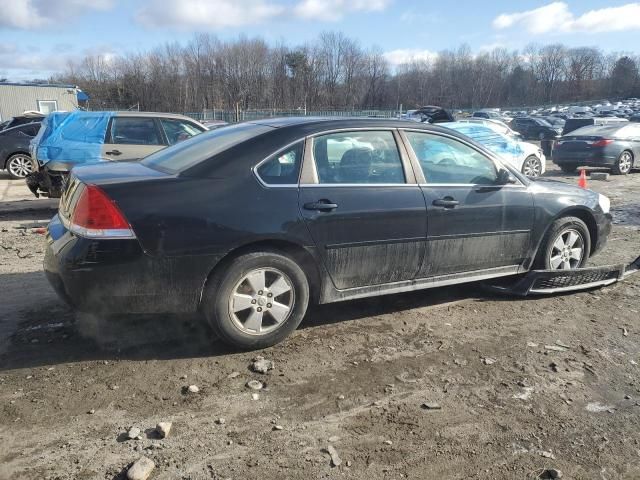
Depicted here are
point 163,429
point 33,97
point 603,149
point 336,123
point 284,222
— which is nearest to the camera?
point 163,429

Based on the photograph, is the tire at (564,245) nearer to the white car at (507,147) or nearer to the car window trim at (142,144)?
the car window trim at (142,144)

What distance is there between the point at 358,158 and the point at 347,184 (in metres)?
0.27

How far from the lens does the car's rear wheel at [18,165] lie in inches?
577

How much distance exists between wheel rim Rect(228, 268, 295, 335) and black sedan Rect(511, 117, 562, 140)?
33.2 m

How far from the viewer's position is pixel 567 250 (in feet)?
16.8

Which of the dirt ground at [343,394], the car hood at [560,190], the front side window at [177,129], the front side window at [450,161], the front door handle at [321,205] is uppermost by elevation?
the front side window at [177,129]

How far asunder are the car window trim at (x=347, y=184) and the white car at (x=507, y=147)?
27.0 feet

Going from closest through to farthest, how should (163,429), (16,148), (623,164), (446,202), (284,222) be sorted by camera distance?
(163,429) < (284,222) < (446,202) < (16,148) < (623,164)

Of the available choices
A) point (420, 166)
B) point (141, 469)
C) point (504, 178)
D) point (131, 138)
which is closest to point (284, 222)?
point (420, 166)

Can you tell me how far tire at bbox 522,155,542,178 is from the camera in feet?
43.1

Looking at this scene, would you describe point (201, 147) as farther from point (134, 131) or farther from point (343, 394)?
point (134, 131)

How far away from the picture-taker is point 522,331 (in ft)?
13.9

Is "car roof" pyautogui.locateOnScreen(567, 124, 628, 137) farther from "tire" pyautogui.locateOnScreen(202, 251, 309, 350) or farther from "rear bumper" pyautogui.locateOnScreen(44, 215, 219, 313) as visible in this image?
"rear bumper" pyautogui.locateOnScreen(44, 215, 219, 313)

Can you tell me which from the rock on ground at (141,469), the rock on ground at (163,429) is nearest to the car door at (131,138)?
the rock on ground at (163,429)
